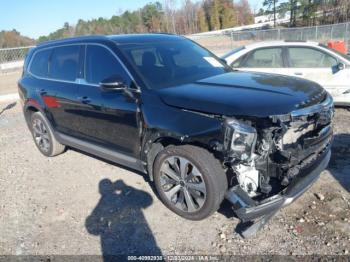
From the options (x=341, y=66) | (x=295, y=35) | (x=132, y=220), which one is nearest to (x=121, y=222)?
(x=132, y=220)

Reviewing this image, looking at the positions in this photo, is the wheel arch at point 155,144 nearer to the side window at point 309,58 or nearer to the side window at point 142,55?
the side window at point 142,55

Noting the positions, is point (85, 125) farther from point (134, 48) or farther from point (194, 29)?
point (194, 29)

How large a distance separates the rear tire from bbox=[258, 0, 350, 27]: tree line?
141 ft

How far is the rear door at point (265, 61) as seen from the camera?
7422 mm

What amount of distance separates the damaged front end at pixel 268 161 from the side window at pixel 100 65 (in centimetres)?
162

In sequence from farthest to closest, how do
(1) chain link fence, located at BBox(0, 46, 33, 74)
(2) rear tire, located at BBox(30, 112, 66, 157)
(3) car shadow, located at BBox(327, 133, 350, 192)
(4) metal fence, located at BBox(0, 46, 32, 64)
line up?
1. (1) chain link fence, located at BBox(0, 46, 33, 74)
2. (4) metal fence, located at BBox(0, 46, 32, 64)
3. (2) rear tire, located at BBox(30, 112, 66, 157)
4. (3) car shadow, located at BBox(327, 133, 350, 192)

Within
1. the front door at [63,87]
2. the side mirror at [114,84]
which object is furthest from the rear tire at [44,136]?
the side mirror at [114,84]

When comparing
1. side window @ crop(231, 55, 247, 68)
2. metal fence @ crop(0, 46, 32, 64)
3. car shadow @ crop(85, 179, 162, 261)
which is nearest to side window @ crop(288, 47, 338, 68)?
side window @ crop(231, 55, 247, 68)

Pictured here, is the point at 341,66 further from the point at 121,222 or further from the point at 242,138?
the point at 121,222

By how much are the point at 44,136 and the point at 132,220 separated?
2908 mm

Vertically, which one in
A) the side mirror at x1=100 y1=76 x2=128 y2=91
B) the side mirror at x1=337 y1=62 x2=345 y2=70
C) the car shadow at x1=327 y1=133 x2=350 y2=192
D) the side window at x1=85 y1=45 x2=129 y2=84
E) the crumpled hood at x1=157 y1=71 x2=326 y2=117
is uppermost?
the side window at x1=85 y1=45 x2=129 y2=84

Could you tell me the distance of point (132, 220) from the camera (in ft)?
13.0

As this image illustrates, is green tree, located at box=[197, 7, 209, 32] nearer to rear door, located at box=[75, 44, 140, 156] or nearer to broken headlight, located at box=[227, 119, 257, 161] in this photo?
rear door, located at box=[75, 44, 140, 156]

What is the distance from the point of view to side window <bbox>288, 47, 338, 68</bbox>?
23.6 feet
